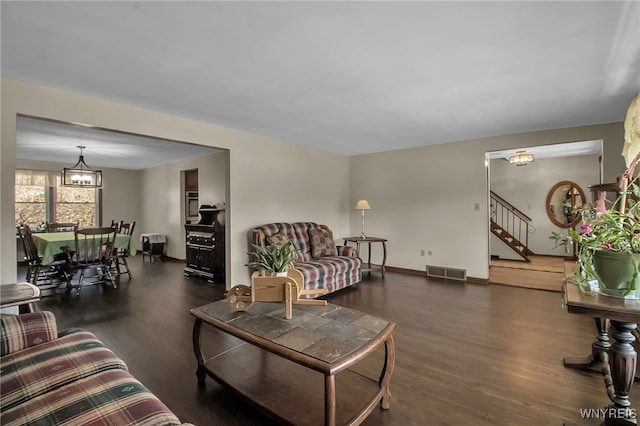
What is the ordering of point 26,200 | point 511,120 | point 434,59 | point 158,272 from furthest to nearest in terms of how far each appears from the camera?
point 26,200, point 158,272, point 511,120, point 434,59

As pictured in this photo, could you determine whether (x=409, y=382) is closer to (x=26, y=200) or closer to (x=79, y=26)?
(x=79, y=26)

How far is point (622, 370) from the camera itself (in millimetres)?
1473

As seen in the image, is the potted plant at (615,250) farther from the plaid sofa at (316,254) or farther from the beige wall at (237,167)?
the beige wall at (237,167)

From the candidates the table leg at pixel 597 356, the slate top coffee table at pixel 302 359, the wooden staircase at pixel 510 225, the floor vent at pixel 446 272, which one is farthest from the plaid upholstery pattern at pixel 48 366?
the wooden staircase at pixel 510 225

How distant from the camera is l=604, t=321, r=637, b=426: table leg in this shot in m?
1.46

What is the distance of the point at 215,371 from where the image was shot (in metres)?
2.06

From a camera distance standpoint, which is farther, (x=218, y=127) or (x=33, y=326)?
(x=218, y=127)

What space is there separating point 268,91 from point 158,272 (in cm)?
457

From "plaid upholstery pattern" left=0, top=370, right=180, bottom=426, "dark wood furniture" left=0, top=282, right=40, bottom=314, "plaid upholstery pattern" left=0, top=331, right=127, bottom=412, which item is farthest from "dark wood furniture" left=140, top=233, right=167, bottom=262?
"plaid upholstery pattern" left=0, top=370, right=180, bottom=426

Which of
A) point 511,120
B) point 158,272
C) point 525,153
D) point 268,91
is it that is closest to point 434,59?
point 268,91

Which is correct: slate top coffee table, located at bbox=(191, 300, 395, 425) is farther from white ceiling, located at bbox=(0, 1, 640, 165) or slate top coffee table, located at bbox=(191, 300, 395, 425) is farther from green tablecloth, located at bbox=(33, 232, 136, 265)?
green tablecloth, located at bbox=(33, 232, 136, 265)

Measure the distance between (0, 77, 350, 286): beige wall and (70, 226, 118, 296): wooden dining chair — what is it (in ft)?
6.88

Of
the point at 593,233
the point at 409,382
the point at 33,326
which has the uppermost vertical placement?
the point at 593,233

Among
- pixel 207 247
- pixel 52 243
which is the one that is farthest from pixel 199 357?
pixel 52 243
